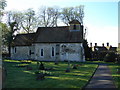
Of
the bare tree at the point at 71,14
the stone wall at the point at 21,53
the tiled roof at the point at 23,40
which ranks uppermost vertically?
the bare tree at the point at 71,14

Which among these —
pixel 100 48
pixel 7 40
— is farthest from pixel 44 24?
pixel 100 48

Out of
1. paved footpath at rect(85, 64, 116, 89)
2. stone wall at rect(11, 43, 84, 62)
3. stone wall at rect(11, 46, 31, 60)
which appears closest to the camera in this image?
paved footpath at rect(85, 64, 116, 89)

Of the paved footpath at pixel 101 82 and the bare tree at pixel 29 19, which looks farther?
the bare tree at pixel 29 19

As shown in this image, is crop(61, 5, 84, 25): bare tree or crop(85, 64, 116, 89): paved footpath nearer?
crop(85, 64, 116, 89): paved footpath

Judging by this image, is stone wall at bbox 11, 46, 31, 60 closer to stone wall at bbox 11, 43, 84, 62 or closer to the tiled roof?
stone wall at bbox 11, 43, 84, 62

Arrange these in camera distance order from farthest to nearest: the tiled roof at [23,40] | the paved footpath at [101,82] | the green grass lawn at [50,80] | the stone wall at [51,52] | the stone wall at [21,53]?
1. the tiled roof at [23,40]
2. the stone wall at [21,53]
3. the stone wall at [51,52]
4. the green grass lawn at [50,80]
5. the paved footpath at [101,82]

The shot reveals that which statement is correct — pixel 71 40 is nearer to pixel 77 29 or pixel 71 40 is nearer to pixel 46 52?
pixel 77 29

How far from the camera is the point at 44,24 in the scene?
49844 mm

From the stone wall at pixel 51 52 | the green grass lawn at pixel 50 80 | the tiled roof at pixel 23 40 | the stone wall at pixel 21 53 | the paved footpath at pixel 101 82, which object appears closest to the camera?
the paved footpath at pixel 101 82

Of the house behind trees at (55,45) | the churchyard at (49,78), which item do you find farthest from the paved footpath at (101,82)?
the house behind trees at (55,45)

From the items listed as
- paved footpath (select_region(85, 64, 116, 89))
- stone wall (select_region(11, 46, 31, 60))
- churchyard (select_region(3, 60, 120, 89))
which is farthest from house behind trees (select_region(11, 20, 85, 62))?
paved footpath (select_region(85, 64, 116, 89))

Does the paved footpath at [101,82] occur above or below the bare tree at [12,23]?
below

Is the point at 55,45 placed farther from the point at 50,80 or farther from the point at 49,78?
the point at 50,80

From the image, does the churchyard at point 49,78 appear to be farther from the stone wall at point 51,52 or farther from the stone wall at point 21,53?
the stone wall at point 21,53
